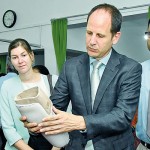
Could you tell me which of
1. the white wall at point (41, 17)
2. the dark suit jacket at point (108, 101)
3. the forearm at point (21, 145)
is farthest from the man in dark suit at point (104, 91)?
the white wall at point (41, 17)

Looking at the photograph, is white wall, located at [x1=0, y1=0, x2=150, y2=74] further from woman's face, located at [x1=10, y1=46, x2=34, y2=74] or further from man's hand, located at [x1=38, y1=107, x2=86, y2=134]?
man's hand, located at [x1=38, y1=107, x2=86, y2=134]

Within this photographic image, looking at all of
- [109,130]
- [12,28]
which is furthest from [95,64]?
[12,28]

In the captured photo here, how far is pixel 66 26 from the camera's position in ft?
22.4

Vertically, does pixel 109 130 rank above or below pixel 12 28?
below

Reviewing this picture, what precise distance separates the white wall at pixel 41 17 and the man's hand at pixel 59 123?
5.13 m

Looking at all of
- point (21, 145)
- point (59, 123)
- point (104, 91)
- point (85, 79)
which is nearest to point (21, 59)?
point (21, 145)

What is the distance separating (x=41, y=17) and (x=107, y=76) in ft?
20.1

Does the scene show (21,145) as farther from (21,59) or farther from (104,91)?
(104,91)

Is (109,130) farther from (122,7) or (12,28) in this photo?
(12,28)

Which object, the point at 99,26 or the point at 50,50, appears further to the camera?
the point at 50,50

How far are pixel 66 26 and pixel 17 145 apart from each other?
4760mm

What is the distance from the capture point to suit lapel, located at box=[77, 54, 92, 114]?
1543 mm

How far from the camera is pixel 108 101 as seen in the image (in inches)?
60.2

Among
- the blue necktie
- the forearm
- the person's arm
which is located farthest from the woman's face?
→ the blue necktie
